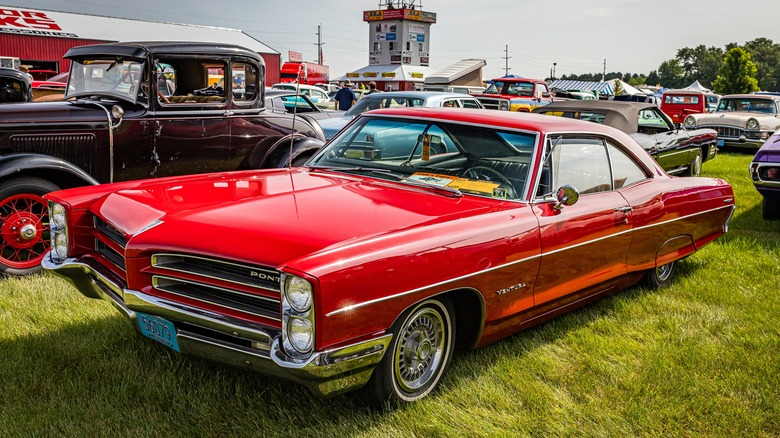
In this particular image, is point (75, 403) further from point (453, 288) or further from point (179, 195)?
point (453, 288)

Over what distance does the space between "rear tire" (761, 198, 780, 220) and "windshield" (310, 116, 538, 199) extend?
5.33 m

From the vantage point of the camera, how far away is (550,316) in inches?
163

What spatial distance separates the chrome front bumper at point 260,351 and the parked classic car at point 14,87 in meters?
6.22

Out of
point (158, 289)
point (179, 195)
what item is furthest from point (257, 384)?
point (179, 195)

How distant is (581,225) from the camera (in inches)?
160

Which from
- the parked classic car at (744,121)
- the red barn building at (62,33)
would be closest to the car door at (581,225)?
the parked classic car at (744,121)

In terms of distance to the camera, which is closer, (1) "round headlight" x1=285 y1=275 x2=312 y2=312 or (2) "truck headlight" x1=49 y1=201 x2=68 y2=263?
(1) "round headlight" x1=285 y1=275 x2=312 y2=312

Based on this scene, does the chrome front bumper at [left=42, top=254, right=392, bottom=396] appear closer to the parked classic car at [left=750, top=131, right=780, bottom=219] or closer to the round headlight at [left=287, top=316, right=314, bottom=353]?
the round headlight at [left=287, top=316, right=314, bottom=353]

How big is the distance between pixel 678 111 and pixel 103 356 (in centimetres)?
2208

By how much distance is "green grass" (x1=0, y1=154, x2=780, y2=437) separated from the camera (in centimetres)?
317

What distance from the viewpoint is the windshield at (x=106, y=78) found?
6277 mm

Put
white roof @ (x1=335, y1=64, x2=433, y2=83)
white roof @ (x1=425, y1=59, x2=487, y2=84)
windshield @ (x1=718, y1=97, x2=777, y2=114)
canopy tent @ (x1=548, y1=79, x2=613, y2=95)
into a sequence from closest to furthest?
1. windshield @ (x1=718, y1=97, x2=777, y2=114)
2. canopy tent @ (x1=548, y1=79, x2=613, y2=95)
3. white roof @ (x1=425, y1=59, x2=487, y2=84)
4. white roof @ (x1=335, y1=64, x2=433, y2=83)

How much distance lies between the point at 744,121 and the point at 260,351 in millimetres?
15847

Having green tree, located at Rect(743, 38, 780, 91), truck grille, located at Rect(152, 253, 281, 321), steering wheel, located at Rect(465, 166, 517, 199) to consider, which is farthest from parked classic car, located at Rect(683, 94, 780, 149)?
green tree, located at Rect(743, 38, 780, 91)
